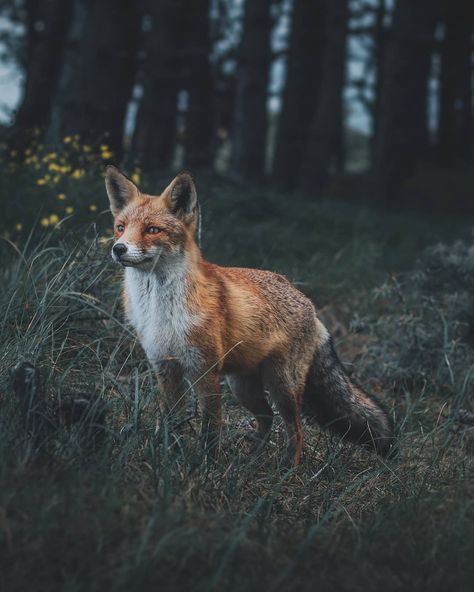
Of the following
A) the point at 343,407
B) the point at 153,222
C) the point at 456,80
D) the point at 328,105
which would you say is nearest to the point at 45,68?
the point at 328,105

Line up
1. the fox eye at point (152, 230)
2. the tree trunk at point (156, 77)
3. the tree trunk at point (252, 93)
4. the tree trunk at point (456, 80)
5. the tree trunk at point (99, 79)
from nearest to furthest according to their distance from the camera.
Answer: the fox eye at point (152, 230), the tree trunk at point (99, 79), the tree trunk at point (156, 77), the tree trunk at point (252, 93), the tree trunk at point (456, 80)

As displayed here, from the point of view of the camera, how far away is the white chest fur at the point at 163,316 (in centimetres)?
367

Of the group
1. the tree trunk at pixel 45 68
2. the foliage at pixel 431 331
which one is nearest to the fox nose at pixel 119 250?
the foliage at pixel 431 331

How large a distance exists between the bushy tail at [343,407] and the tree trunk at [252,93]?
10577mm

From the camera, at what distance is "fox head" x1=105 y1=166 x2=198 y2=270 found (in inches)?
143

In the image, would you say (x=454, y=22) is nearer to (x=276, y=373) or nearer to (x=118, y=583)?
(x=276, y=373)

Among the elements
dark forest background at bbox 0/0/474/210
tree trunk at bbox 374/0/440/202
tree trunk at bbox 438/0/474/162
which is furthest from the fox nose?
tree trunk at bbox 438/0/474/162

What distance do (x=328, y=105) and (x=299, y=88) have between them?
142cm

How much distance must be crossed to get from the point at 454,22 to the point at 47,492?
24169 millimetres

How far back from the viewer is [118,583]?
7.57 ft

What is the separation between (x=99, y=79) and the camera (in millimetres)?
10109

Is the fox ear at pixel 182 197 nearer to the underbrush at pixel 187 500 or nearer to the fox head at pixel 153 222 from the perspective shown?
the fox head at pixel 153 222

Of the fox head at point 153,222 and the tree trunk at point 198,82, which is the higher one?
the tree trunk at point 198,82

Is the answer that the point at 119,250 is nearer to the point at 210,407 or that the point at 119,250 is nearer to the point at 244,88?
the point at 210,407
